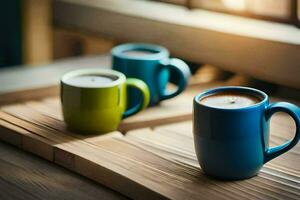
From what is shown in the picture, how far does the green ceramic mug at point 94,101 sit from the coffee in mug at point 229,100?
0.19 m

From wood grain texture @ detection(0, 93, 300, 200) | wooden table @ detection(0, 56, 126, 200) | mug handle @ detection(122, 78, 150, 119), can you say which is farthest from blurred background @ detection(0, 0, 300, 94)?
wooden table @ detection(0, 56, 126, 200)

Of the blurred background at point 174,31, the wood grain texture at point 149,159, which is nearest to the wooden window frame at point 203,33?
the blurred background at point 174,31

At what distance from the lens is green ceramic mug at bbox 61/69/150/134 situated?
1.06 meters

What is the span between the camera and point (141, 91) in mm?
1133

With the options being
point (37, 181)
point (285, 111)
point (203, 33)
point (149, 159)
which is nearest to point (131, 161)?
point (149, 159)

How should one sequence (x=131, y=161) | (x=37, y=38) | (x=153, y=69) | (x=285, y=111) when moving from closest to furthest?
(x=285, y=111), (x=131, y=161), (x=153, y=69), (x=37, y=38)

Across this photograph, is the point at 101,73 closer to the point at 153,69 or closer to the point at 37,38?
the point at 153,69

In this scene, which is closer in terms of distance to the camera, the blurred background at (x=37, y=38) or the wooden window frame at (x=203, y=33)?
the wooden window frame at (x=203, y=33)

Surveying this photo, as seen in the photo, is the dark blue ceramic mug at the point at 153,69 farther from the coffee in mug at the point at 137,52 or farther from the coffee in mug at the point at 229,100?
the coffee in mug at the point at 229,100

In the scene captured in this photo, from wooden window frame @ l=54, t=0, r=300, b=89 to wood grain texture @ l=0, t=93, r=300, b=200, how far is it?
0.36 feet

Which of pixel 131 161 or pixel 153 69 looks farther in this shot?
pixel 153 69

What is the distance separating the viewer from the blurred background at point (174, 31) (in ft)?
4.16

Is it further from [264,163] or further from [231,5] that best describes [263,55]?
[264,163]

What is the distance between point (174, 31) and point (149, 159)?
48 centimetres
